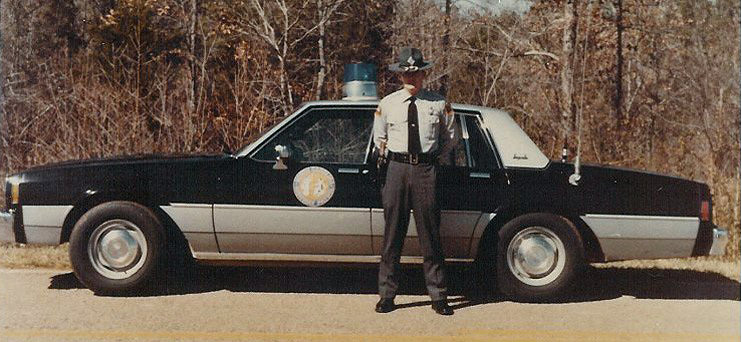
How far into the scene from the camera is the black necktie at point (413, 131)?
5578mm

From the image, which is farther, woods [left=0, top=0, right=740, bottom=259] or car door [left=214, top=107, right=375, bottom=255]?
woods [left=0, top=0, right=740, bottom=259]

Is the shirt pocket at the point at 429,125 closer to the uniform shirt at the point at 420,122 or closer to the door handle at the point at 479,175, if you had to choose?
the uniform shirt at the point at 420,122

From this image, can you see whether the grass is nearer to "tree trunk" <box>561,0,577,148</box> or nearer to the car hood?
the car hood

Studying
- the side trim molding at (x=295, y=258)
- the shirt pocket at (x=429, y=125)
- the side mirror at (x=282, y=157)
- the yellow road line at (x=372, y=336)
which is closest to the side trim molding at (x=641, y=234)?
the yellow road line at (x=372, y=336)

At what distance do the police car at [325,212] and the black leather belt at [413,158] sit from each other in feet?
1.17

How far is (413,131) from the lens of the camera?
220 inches

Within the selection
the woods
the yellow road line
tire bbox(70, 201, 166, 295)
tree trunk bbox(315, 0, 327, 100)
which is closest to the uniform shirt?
the yellow road line

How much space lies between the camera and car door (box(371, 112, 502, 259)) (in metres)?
5.95

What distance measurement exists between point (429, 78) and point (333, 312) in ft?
36.7

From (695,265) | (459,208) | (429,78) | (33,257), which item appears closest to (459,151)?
(459,208)

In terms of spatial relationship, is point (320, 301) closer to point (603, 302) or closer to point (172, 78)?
point (603, 302)

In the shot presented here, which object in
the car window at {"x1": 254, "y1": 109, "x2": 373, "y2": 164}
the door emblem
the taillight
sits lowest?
the taillight

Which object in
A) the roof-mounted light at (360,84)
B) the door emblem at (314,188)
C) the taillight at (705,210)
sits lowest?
the taillight at (705,210)

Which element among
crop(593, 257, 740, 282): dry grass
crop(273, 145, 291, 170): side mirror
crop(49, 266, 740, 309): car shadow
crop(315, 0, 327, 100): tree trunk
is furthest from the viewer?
crop(315, 0, 327, 100): tree trunk
